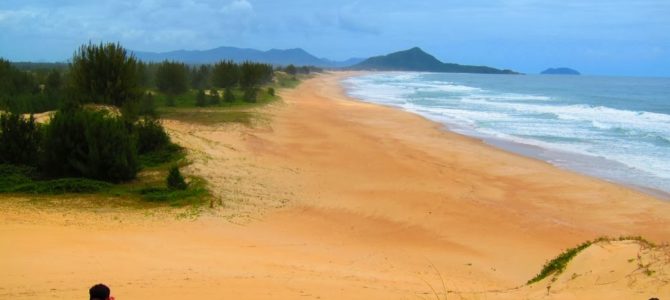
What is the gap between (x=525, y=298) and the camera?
19.6 ft

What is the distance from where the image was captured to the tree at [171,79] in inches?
1231

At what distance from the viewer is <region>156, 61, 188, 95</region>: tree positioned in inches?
1231

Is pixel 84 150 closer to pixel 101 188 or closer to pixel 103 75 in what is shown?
pixel 101 188

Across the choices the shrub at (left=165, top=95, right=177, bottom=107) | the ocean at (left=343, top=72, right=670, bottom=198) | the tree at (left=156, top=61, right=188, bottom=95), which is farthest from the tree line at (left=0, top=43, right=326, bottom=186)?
the ocean at (left=343, top=72, right=670, bottom=198)

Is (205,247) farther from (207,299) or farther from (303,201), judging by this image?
(303,201)

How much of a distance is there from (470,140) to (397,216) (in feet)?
40.8

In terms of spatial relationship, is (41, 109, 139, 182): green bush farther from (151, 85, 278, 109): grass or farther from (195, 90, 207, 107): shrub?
(195, 90, 207, 107): shrub

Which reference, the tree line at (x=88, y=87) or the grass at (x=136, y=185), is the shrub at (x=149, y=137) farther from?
the tree line at (x=88, y=87)

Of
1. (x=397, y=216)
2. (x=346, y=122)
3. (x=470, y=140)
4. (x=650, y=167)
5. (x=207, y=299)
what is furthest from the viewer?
(x=346, y=122)

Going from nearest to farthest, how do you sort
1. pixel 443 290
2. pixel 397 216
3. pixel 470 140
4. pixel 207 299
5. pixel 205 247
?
Answer: pixel 207 299, pixel 443 290, pixel 205 247, pixel 397 216, pixel 470 140

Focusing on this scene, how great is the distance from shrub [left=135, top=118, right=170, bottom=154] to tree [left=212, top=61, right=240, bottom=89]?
24.3 metres

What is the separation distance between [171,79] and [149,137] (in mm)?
17797

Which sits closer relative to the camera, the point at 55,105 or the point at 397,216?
the point at 397,216

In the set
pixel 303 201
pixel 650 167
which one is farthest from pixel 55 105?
pixel 650 167
